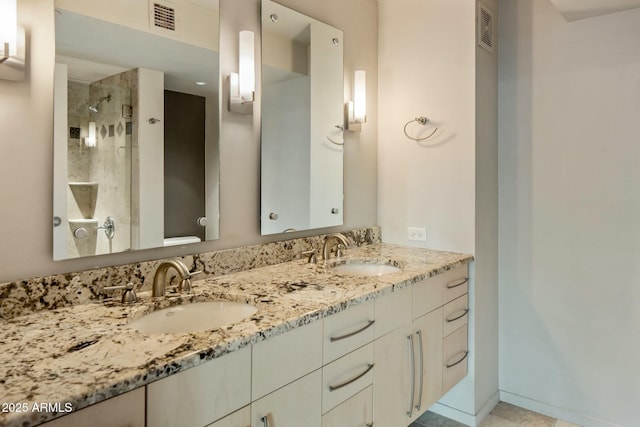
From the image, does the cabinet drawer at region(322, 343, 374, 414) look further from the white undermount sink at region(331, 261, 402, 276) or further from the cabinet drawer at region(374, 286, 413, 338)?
the white undermount sink at region(331, 261, 402, 276)

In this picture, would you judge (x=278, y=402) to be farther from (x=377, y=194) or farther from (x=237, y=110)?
(x=377, y=194)

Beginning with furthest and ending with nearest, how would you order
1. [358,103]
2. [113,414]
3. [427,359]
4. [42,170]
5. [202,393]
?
[358,103] < [427,359] < [42,170] < [202,393] < [113,414]

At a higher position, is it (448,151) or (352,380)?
(448,151)

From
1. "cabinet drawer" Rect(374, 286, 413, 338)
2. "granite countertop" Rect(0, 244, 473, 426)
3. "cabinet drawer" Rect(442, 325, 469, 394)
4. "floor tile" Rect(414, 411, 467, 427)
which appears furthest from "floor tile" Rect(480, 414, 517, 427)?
"granite countertop" Rect(0, 244, 473, 426)

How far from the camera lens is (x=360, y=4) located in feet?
8.62

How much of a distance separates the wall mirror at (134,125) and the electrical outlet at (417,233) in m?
1.35

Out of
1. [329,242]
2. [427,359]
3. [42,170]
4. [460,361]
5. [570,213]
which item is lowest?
[460,361]

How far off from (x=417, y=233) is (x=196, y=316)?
1597 mm

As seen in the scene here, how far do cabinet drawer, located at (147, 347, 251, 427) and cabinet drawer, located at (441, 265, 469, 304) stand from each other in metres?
1.32

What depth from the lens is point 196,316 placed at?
4.70 ft

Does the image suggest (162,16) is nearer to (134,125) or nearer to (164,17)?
(164,17)

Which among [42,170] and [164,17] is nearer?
[42,170]

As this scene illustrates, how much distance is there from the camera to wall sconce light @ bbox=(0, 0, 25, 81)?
1.16m

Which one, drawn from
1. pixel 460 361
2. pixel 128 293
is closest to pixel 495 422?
pixel 460 361
